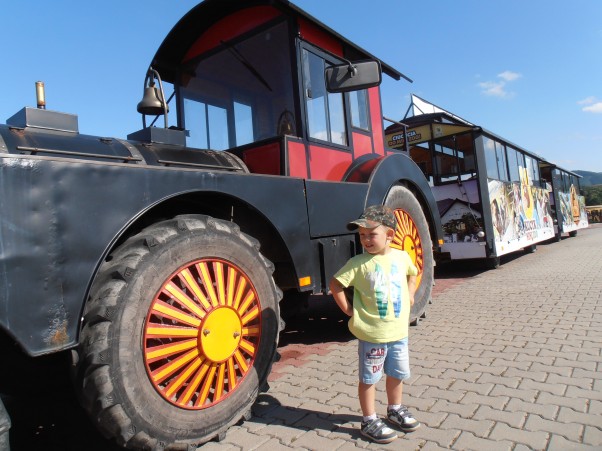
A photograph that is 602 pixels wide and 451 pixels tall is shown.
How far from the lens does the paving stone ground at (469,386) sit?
2234 millimetres

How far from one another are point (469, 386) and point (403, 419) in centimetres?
80

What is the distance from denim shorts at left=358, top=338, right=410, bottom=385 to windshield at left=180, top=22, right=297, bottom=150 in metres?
1.88

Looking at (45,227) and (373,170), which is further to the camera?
(373,170)

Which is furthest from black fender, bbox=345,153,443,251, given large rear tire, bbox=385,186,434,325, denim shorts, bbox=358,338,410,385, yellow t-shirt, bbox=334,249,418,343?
denim shorts, bbox=358,338,410,385

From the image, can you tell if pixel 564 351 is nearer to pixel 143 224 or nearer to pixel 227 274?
pixel 227 274

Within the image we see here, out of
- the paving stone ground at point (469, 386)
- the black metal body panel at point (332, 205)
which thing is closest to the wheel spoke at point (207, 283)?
the paving stone ground at point (469, 386)

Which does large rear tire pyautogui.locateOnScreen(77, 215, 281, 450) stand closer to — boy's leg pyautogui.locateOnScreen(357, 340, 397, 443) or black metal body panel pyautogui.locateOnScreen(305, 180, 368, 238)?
boy's leg pyautogui.locateOnScreen(357, 340, 397, 443)

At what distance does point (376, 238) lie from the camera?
2408mm

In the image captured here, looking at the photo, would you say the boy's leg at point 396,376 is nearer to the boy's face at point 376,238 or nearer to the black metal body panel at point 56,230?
the boy's face at point 376,238

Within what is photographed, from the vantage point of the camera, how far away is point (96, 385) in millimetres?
1771

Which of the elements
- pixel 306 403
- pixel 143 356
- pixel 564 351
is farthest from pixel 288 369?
pixel 564 351

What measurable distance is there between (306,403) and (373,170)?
2.09m

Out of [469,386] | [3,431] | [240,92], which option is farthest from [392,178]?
[3,431]

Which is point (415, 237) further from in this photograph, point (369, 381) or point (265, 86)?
point (369, 381)
